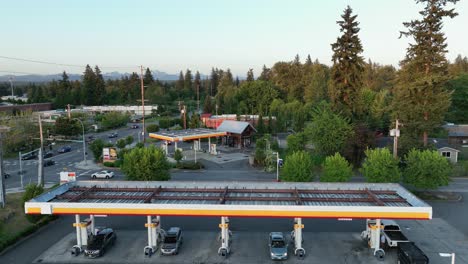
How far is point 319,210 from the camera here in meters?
19.7

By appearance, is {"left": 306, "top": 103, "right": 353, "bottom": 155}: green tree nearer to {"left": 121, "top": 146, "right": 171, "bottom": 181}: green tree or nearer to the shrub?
{"left": 121, "top": 146, "right": 171, "bottom": 181}: green tree

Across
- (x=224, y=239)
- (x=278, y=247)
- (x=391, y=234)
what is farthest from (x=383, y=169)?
(x=224, y=239)

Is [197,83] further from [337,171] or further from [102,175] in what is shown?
[337,171]

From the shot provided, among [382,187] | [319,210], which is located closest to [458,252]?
[382,187]

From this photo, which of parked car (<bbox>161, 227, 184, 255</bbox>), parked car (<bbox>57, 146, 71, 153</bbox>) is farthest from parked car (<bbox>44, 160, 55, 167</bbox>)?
parked car (<bbox>161, 227, 184, 255</bbox>)

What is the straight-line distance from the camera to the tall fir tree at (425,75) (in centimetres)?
3847

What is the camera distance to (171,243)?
72.6ft

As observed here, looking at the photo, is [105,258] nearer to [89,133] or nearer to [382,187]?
[382,187]

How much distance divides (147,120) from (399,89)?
75124 millimetres

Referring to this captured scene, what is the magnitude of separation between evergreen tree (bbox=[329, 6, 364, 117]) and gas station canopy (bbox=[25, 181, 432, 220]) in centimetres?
2254

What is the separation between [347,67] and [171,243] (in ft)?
109

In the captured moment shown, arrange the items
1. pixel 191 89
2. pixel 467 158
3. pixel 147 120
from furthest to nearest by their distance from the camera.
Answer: pixel 191 89 < pixel 147 120 < pixel 467 158

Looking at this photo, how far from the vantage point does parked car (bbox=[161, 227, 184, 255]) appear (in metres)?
21.8

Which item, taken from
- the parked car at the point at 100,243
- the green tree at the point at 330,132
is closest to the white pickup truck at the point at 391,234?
the parked car at the point at 100,243
